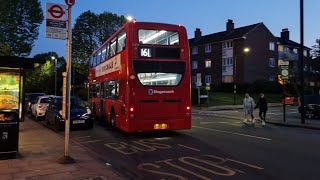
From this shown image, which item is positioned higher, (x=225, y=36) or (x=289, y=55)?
(x=225, y=36)

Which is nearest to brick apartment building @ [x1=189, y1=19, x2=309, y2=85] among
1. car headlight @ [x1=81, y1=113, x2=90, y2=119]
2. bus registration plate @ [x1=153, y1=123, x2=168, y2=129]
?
car headlight @ [x1=81, y1=113, x2=90, y2=119]

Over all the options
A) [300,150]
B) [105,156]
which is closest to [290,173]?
[300,150]

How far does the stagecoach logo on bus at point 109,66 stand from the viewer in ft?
53.1

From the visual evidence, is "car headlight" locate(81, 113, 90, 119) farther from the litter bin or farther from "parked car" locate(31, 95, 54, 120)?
the litter bin

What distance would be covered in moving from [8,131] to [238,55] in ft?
174

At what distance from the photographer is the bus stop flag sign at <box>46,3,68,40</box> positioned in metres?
9.34

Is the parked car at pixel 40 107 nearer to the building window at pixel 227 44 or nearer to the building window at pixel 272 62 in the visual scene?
the building window at pixel 227 44

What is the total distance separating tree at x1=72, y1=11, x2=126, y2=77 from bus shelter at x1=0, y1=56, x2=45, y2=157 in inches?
1979

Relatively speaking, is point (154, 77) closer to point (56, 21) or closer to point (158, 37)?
point (158, 37)

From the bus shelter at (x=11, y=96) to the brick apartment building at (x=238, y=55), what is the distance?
160ft

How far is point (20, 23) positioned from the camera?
3788 cm

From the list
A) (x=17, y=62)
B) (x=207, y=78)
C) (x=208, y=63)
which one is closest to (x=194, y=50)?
(x=208, y=63)

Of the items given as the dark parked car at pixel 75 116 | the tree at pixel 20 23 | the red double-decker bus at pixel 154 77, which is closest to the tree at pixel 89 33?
the tree at pixel 20 23

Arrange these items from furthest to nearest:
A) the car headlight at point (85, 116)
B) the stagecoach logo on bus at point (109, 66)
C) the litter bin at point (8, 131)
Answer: the car headlight at point (85, 116), the stagecoach logo on bus at point (109, 66), the litter bin at point (8, 131)
